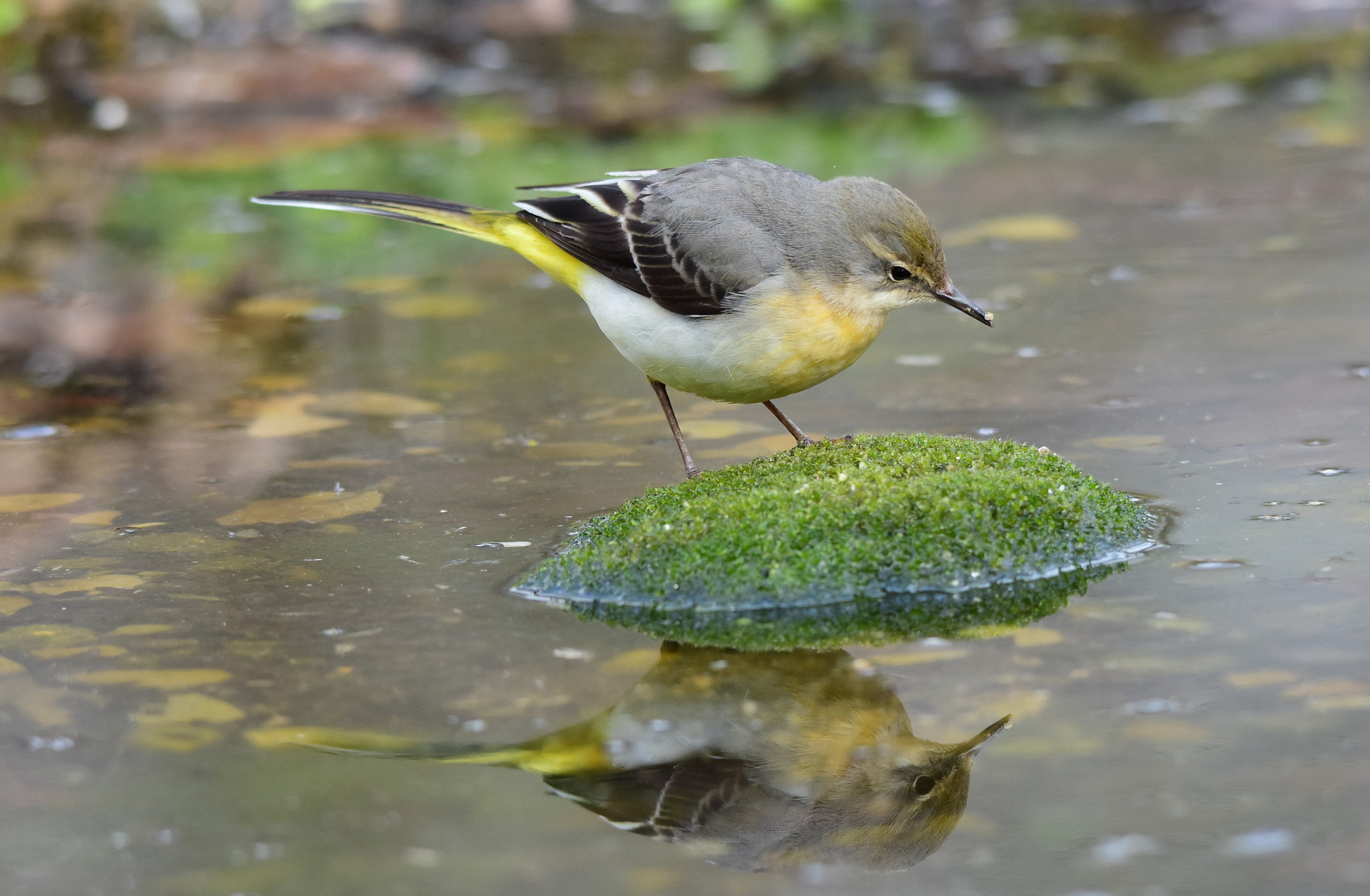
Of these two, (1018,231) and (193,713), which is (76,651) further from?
(1018,231)

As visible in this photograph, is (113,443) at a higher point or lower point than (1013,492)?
lower

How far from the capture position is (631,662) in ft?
14.4

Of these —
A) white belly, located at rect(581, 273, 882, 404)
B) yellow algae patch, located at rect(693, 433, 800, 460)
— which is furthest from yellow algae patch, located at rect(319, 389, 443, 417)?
white belly, located at rect(581, 273, 882, 404)

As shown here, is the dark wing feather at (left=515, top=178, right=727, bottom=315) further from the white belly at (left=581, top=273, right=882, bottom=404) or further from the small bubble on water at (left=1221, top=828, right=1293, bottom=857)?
the small bubble on water at (left=1221, top=828, right=1293, bottom=857)

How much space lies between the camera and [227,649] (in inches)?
178

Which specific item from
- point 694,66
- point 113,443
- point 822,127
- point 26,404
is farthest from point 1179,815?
point 694,66

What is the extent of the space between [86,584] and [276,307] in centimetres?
361

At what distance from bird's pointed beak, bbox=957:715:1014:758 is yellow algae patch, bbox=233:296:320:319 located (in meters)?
5.41

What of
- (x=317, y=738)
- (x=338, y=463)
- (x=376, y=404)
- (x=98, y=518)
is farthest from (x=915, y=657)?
(x=376, y=404)

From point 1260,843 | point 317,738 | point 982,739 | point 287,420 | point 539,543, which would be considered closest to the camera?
point 1260,843

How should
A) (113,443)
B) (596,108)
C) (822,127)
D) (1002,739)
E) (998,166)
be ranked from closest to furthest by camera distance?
1. (1002,739)
2. (113,443)
3. (998,166)
4. (822,127)
5. (596,108)

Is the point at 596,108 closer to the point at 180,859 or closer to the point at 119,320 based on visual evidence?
the point at 119,320

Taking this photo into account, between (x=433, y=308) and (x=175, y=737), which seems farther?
(x=433, y=308)

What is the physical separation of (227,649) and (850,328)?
2342 mm
